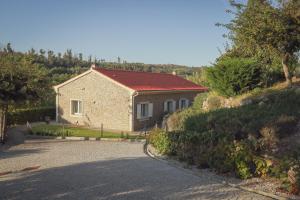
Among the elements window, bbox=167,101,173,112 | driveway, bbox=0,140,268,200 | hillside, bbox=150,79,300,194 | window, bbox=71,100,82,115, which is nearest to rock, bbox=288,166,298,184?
hillside, bbox=150,79,300,194

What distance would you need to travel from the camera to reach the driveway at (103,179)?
30.3 feet

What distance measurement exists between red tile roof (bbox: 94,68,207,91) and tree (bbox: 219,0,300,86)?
10.5 meters

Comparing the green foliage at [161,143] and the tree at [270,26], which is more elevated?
the tree at [270,26]

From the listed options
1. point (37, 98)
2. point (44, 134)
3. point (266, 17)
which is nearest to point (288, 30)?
point (266, 17)

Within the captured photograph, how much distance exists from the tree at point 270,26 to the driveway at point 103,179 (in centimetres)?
899

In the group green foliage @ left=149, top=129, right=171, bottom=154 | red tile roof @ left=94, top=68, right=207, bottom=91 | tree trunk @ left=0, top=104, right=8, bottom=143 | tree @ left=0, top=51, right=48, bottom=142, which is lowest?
green foliage @ left=149, top=129, right=171, bottom=154

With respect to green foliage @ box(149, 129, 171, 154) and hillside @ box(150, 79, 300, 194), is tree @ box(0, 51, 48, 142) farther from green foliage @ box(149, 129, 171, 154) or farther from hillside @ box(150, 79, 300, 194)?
green foliage @ box(149, 129, 171, 154)

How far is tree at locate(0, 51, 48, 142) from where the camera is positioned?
19109mm

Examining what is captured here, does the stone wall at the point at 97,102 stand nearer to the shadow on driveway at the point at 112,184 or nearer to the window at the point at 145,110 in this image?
the window at the point at 145,110

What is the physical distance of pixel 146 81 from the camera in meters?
32.9

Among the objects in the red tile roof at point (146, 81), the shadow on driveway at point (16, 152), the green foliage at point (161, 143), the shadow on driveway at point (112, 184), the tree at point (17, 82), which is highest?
the red tile roof at point (146, 81)

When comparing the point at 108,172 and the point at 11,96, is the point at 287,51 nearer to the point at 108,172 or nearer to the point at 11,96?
the point at 108,172

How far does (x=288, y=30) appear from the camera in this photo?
61.9ft

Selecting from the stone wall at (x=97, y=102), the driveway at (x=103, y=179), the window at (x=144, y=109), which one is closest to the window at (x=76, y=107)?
the stone wall at (x=97, y=102)
